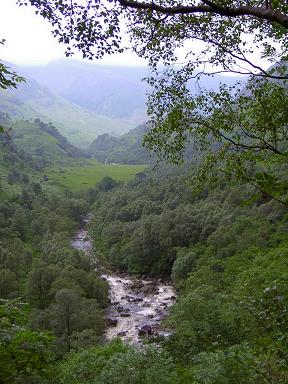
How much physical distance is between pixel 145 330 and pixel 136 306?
875 cm

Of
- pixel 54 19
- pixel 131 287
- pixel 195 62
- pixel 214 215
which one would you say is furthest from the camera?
pixel 214 215

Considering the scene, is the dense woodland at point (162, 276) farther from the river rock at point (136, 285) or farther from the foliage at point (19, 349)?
the river rock at point (136, 285)

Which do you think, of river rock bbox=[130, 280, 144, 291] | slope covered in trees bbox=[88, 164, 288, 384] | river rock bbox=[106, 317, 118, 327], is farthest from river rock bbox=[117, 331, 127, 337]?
river rock bbox=[130, 280, 144, 291]

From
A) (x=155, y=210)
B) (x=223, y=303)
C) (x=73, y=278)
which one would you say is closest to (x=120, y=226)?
(x=155, y=210)

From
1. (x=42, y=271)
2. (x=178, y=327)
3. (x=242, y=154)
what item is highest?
(x=242, y=154)

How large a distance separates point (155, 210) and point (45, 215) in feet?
82.0

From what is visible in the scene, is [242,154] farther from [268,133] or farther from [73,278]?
[73,278]

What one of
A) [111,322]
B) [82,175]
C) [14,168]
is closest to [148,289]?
[111,322]

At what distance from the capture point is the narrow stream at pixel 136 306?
1625 inches

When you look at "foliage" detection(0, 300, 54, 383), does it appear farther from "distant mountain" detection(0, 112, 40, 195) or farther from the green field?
the green field

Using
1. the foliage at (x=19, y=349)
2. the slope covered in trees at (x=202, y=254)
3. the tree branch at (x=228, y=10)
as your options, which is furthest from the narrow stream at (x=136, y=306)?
the tree branch at (x=228, y=10)

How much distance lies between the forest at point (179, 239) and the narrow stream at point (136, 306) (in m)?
1.05

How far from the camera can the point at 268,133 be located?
9.90 m

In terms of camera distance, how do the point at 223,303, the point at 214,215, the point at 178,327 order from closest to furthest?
the point at 178,327, the point at 223,303, the point at 214,215
